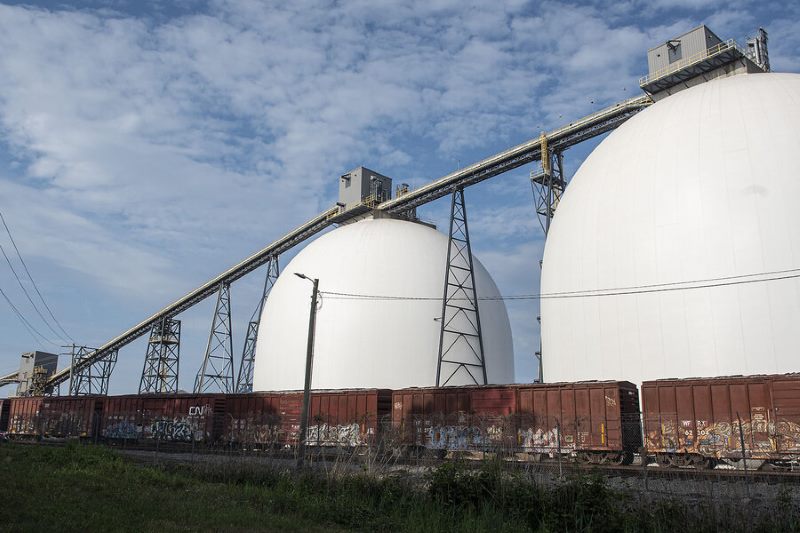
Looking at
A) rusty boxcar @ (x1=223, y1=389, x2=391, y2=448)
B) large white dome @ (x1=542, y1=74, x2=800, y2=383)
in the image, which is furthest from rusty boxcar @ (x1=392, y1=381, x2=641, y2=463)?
large white dome @ (x1=542, y1=74, x2=800, y2=383)

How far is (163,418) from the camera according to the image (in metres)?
39.7

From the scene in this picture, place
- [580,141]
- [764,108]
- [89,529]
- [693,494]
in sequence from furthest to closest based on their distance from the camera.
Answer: [580,141] < [764,108] < [693,494] < [89,529]

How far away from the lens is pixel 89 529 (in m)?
9.80

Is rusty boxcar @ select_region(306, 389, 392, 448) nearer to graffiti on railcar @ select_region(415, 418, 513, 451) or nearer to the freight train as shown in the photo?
the freight train

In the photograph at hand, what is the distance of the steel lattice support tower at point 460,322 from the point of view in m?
39.8

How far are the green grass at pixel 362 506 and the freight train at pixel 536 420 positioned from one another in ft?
5.95

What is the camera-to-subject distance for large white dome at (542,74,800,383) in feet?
78.3

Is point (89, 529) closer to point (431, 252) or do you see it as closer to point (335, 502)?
point (335, 502)

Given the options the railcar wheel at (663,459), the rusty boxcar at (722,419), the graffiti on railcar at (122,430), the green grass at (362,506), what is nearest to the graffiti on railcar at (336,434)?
the railcar wheel at (663,459)

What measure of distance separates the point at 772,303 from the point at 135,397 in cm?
3782

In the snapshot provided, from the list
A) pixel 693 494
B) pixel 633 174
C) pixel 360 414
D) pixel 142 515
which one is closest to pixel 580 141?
pixel 633 174

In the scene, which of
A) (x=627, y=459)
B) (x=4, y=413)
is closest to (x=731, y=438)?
(x=627, y=459)

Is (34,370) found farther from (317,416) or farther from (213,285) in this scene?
(317,416)

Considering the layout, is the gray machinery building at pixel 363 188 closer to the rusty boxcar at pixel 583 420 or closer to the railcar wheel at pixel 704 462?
the rusty boxcar at pixel 583 420
